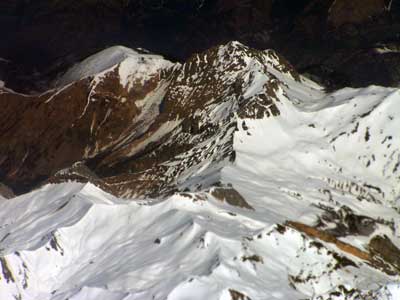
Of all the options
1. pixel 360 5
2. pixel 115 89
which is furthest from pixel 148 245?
pixel 360 5

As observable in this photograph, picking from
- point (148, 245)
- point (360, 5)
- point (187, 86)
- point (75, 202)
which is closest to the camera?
point (148, 245)

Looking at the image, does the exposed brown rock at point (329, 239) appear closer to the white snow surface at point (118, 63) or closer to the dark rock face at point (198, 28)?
the white snow surface at point (118, 63)

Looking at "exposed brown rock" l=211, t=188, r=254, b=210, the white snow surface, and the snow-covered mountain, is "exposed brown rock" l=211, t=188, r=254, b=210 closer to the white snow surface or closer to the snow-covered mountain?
the snow-covered mountain

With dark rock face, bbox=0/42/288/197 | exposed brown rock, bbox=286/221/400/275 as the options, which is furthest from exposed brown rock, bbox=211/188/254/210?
dark rock face, bbox=0/42/288/197

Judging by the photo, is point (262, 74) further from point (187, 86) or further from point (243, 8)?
point (243, 8)

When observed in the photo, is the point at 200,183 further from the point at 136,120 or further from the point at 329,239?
the point at 136,120

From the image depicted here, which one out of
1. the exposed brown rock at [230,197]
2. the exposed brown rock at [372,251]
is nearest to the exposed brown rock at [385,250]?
the exposed brown rock at [372,251]
